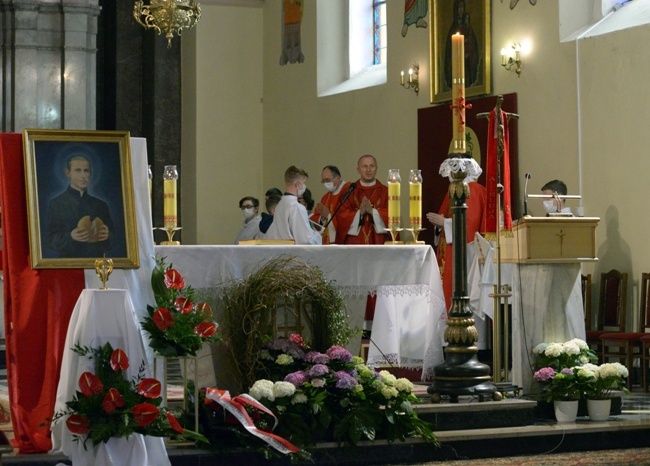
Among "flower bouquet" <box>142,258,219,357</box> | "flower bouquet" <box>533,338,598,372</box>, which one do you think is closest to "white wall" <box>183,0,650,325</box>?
"flower bouquet" <box>533,338,598,372</box>

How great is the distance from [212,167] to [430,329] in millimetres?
9894

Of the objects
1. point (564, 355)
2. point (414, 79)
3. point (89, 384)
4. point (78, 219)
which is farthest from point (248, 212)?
point (89, 384)

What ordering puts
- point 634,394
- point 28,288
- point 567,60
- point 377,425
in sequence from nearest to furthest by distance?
point 28,288 → point 377,425 → point 634,394 → point 567,60

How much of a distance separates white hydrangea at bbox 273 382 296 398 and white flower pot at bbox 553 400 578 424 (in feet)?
6.52

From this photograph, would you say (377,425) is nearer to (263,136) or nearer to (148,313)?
(148,313)

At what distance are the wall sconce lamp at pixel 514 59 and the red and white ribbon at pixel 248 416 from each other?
24.4 feet

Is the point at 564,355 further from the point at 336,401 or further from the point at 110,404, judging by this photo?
the point at 110,404

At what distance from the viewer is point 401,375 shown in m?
9.95

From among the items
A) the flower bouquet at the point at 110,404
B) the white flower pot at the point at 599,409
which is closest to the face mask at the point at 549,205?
the white flower pot at the point at 599,409

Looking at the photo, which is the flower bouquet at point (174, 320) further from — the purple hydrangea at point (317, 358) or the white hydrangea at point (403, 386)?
the white hydrangea at point (403, 386)

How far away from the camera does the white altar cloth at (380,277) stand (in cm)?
750

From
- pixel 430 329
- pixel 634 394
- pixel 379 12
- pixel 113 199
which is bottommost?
pixel 634 394

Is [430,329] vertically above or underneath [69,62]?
underneath

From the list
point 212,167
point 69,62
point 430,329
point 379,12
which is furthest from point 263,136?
point 430,329
